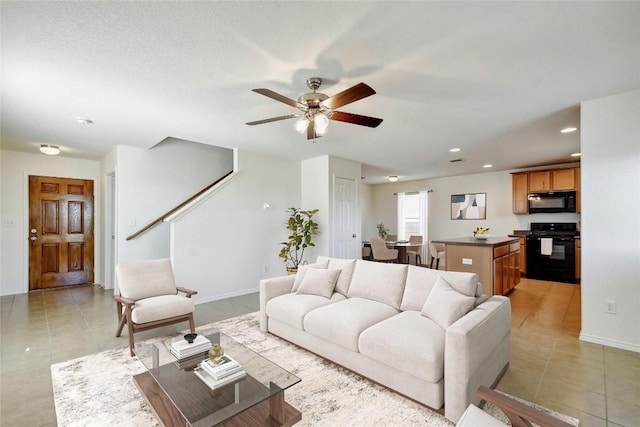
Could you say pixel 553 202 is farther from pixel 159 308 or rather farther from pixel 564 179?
pixel 159 308

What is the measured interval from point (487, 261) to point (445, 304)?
2.63 meters

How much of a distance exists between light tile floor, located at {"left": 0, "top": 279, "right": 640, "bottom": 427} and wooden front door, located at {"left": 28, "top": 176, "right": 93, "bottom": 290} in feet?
2.73

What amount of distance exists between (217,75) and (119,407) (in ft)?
8.54

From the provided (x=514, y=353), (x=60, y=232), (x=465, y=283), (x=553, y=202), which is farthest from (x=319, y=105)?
(x=553, y=202)

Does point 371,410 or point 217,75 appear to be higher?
point 217,75

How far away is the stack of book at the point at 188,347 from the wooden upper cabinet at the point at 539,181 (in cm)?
717

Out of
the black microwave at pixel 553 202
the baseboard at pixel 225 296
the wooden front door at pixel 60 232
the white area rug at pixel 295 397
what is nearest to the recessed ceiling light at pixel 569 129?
the black microwave at pixel 553 202

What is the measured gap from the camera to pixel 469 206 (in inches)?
309

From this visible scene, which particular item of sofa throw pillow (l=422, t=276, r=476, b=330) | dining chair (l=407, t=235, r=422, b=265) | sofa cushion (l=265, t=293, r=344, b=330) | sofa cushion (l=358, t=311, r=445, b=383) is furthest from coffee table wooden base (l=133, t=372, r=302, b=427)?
dining chair (l=407, t=235, r=422, b=265)

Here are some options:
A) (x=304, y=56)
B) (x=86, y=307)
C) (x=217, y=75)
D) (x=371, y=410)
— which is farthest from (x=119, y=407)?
(x=86, y=307)

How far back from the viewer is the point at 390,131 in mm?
4141

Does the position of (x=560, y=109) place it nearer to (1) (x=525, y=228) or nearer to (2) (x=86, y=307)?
(1) (x=525, y=228)

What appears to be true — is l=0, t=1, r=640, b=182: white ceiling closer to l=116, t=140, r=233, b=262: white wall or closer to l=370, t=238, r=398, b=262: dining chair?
l=116, t=140, r=233, b=262: white wall

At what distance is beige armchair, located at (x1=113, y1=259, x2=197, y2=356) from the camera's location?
293 cm
